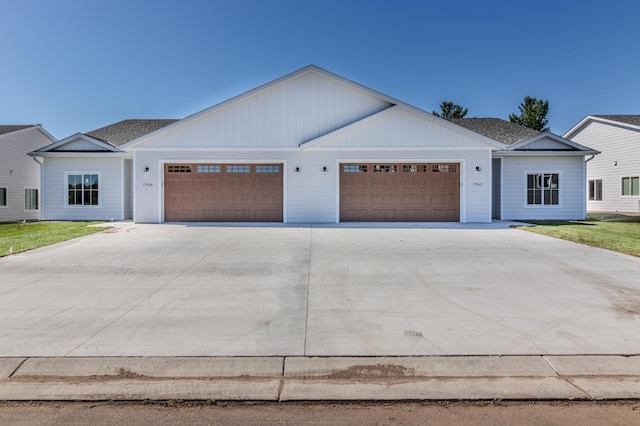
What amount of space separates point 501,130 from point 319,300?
1916cm

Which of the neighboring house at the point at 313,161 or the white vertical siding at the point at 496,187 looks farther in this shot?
the white vertical siding at the point at 496,187

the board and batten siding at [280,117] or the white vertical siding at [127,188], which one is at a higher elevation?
the board and batten siding at [280,117]

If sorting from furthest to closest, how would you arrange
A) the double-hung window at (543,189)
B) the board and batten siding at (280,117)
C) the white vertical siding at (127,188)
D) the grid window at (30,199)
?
the grid window at (30,199) → the white vertical siding at (127,188) → the double-hung window at (543,189) → the board and batten siding at (280,117)

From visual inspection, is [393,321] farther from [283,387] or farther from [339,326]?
[283,387]

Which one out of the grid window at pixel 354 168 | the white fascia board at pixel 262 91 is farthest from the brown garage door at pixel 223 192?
the grid window at pixel 354 168

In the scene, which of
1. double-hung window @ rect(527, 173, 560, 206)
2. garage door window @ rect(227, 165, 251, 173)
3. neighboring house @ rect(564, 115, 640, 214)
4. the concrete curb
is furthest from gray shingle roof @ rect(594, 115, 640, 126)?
the concrete curb

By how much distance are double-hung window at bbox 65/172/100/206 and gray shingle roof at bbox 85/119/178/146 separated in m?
2.13

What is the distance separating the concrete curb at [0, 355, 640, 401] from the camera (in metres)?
3.09

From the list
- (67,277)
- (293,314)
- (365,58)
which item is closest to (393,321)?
(293,314)

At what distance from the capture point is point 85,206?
1869 centimetres

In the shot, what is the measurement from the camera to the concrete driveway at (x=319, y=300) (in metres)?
4.01

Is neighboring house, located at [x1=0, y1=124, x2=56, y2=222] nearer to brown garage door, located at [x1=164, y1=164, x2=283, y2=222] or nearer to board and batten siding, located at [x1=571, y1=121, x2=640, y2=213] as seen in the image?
brown garage door, located at [x1=164, y1=164, x2=283, y2=222]

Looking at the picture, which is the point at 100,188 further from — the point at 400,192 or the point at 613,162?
the point at 613,162

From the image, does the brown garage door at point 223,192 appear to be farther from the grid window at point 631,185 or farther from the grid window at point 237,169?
the grid window at point 631,185
